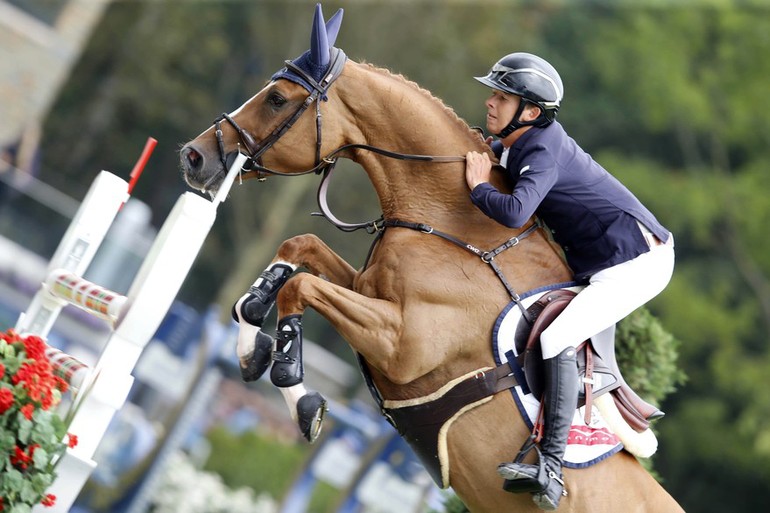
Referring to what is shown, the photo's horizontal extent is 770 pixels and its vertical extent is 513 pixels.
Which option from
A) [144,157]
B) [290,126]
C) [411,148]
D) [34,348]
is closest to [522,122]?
[411,148]

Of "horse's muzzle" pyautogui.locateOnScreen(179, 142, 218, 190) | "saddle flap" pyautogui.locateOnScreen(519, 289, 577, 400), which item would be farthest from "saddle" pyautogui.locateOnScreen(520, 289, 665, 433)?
"horse's muzzle" pyautogui.locateOnScreen(179, 142, 218, 190)

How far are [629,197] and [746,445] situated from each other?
14.6 metres

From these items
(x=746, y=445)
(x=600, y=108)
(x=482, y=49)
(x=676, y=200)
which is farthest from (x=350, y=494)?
(x=600, y=108)

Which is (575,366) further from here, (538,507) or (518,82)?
(518,82)

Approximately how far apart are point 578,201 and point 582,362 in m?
0.70

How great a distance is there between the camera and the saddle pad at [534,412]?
15.4 ft

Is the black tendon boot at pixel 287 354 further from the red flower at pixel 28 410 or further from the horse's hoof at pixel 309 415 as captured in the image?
the red flower at pixel 28 410

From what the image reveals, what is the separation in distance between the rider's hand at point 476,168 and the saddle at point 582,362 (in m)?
0.58

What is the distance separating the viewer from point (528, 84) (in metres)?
4.65

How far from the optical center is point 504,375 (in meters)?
4.69

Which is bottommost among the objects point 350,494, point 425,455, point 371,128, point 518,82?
point 350,494

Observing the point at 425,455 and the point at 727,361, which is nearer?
the point at 425,455

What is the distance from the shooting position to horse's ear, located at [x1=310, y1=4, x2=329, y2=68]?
15.4ft

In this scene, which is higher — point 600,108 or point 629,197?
point 600,108
